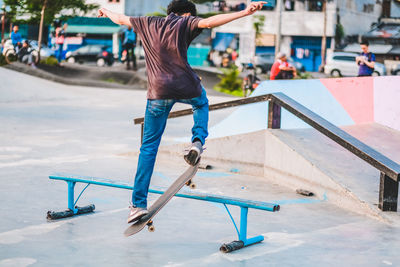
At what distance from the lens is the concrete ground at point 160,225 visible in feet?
15.2

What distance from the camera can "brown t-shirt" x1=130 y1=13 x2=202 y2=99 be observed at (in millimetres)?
4418

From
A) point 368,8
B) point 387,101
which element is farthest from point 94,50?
point 387,101

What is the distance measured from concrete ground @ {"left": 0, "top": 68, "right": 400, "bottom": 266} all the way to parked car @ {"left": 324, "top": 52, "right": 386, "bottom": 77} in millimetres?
35190

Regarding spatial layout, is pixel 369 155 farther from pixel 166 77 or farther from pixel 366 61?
pixel 366 61

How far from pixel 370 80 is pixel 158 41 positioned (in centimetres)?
605

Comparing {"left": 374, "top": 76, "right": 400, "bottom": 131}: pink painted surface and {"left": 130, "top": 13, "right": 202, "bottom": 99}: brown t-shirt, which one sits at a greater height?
{"left": 130, "top": 13, "right": 202, "bottom": 99}: brown t-shirt

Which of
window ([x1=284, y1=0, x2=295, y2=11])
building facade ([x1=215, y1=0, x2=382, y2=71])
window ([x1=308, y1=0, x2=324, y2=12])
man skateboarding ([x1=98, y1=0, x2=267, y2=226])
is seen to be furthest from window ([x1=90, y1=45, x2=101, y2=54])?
man skateboarding ([x1=98, y1=0, x2=267, y2=226])

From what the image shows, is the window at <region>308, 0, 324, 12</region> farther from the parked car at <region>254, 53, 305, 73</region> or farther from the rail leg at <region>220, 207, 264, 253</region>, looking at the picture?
the rail leg at <region>220, 207, 264, 253</region>

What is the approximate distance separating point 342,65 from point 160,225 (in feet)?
132

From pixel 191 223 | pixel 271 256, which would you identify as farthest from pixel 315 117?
pixel 271 256

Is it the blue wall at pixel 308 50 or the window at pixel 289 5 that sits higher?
the window at pixel 289 5

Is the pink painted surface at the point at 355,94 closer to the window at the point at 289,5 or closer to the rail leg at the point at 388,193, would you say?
the rail leg at the point at 388,193

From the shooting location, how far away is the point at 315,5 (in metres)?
52.2

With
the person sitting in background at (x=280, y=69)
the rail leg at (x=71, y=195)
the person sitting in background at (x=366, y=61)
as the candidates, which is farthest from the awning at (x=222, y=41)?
the rail leg at (x=71, y=195)
